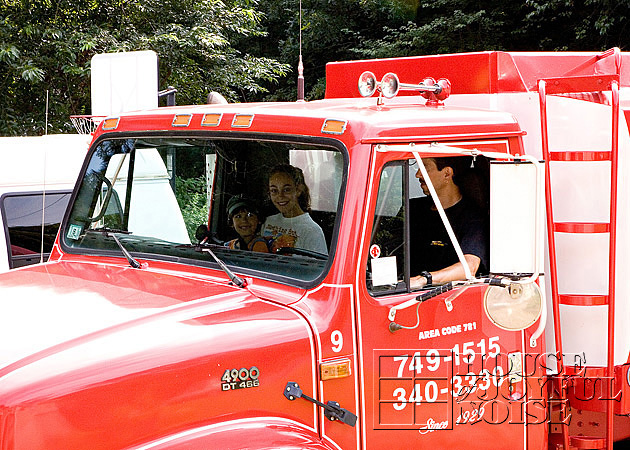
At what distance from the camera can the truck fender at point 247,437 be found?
286 cm

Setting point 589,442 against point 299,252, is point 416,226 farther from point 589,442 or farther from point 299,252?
point 589,442

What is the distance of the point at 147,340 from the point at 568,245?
220 cm

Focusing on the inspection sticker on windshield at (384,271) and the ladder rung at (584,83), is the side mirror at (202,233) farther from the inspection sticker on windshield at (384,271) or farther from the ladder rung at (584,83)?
the ladder rung at (584,83)

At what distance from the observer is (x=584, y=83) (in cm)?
407

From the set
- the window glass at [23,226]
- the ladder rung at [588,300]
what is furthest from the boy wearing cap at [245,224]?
the window glass at [23,226]

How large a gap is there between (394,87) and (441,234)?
671mm

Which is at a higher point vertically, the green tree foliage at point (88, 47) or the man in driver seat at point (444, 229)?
the green tree foliage at point (88, 47)

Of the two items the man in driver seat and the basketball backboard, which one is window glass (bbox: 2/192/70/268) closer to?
the basketball backboard

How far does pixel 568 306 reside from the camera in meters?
4.18

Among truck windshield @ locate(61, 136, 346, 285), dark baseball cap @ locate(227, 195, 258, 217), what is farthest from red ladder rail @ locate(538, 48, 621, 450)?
dark baseball cap @ locate(227, 195, 258, 217)

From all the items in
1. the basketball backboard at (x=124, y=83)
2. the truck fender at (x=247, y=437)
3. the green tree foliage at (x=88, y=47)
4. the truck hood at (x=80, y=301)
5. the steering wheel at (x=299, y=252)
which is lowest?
the truck fender at (x=247, y=437)

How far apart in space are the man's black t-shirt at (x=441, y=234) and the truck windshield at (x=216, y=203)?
0.37m

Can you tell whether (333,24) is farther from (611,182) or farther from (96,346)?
(96,346)

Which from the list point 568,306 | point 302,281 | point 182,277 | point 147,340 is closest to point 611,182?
point 568,306
